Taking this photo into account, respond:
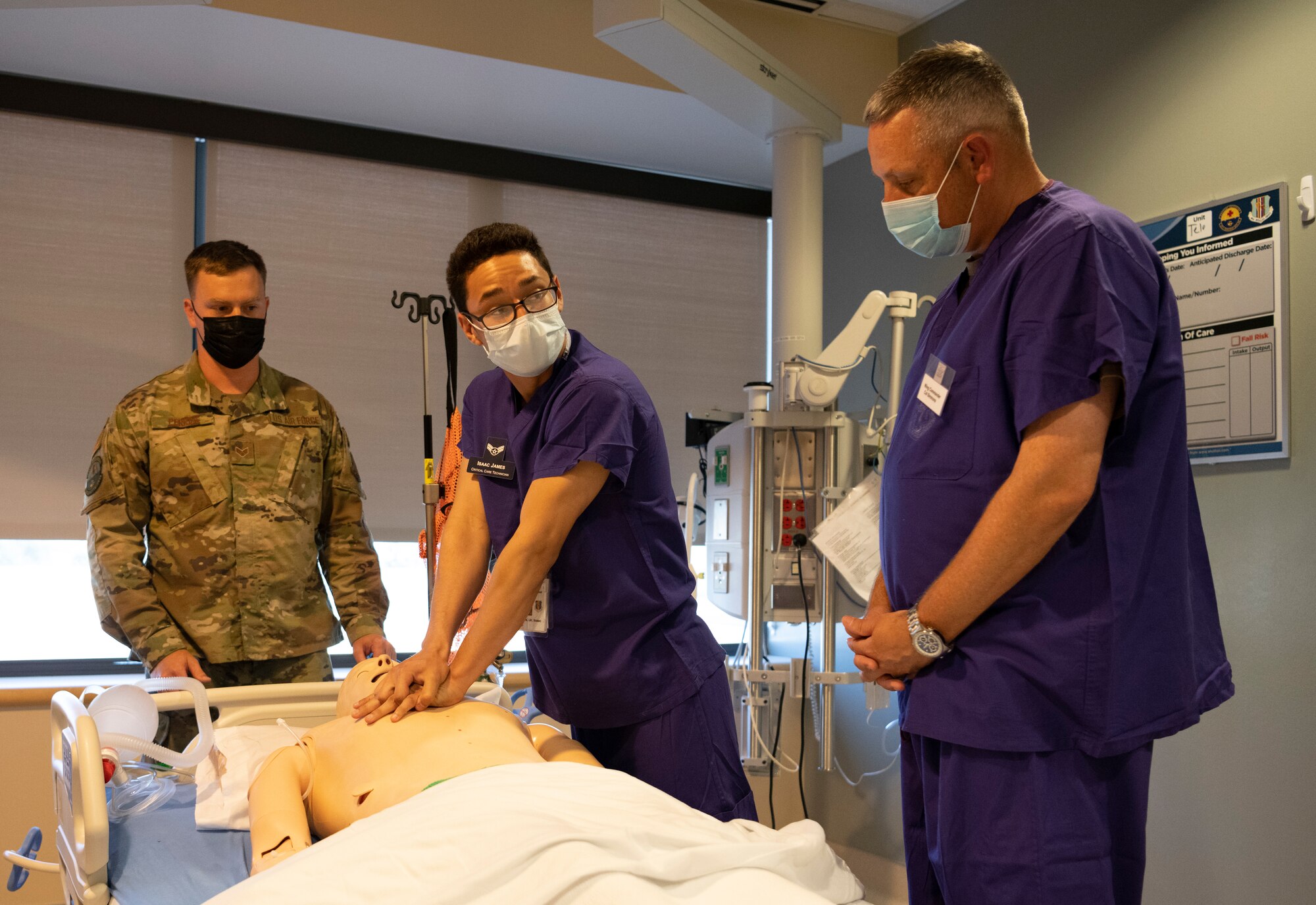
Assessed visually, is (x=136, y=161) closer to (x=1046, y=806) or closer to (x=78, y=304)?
(x=78, y=304)

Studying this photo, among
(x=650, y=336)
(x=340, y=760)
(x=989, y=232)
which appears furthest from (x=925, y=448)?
(x=650, y=336)

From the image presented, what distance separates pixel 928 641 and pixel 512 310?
2.88 feet

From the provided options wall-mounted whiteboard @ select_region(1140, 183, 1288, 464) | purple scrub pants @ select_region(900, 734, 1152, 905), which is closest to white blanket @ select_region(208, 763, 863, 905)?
purple scrub pants @ select_region(900, 734, 1152, 905)

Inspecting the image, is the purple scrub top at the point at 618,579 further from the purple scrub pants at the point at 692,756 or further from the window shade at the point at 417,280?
the window shade at the point at 417,280

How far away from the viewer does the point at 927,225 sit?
4.82 feet

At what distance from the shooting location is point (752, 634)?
3.23m

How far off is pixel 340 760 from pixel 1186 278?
89.5 inches

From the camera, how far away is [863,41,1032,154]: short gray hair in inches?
54.3

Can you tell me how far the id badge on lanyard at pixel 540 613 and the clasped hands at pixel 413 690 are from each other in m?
0.14

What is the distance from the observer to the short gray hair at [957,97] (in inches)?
54.3

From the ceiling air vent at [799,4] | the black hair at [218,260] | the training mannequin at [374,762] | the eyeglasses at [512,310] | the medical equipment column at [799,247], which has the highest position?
the ceiling air vent at [799,4]

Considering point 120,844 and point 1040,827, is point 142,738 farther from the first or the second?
point 1040,827

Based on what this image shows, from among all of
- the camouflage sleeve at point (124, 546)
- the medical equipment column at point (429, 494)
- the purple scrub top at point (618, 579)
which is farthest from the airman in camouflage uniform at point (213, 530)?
the purple scrub top at point (618, 579)

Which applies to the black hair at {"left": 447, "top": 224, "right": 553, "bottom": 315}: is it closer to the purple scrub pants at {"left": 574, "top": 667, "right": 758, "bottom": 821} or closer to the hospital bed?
the purple scrub pants at {"left": 574, "top": 667, "right": 758, "bottom": 821}
